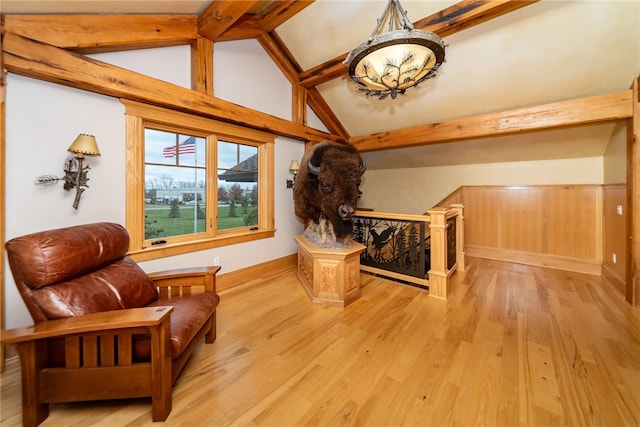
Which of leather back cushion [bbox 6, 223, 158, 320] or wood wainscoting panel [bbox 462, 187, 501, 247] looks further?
wood wainscoting panel [bbox 462, 187, 501, 247]

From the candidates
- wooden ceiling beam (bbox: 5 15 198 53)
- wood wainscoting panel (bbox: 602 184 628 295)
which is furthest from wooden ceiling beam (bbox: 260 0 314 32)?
wood wainscoting panel (bbox: 602 184 628 295)

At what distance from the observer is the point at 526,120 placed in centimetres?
320

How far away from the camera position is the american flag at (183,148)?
287 centimetres

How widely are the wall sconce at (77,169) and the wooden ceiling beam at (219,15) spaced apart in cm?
178

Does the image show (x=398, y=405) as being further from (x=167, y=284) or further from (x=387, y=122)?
(x=387, y=122)

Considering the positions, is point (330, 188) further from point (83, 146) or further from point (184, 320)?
point (83, 146)

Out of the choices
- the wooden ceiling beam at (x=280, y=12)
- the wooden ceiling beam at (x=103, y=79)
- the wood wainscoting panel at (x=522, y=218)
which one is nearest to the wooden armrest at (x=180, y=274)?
the wooden ceiling beam at (x=103, y=79)

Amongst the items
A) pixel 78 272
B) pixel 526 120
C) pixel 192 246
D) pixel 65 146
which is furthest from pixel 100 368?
pixel 526 120

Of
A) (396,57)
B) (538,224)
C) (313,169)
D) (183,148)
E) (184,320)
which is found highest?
(396,57)

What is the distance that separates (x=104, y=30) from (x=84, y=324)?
2649mm

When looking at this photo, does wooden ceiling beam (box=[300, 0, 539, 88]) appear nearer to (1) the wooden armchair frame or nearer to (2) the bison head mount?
(2) the bison head mount

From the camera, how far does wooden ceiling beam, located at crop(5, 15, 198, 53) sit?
1.88 meters

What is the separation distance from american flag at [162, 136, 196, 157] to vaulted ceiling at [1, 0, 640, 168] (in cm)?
109

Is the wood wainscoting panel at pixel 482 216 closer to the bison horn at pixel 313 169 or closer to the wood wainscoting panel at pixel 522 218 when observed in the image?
the wood wainscoting panel at pixel 522 218
